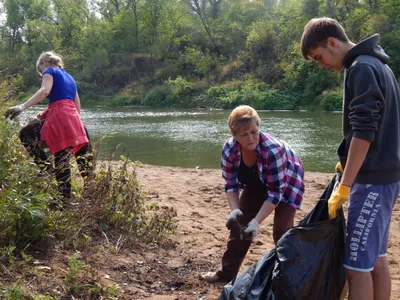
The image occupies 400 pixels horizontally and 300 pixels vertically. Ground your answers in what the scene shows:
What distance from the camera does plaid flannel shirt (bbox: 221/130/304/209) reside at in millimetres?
3205

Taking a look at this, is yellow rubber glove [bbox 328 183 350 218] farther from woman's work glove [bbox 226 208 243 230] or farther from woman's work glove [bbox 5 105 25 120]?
woman's work glove [bbox 5 105 25 120]

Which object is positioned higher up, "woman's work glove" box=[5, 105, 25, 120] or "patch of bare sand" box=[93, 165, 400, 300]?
"woman's work glove" box=[5, 105, 25, 120]

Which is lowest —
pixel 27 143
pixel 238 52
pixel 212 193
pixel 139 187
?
pixel 212 193

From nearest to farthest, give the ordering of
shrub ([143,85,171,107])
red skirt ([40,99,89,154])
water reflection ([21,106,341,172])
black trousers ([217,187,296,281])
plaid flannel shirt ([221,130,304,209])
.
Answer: plaid flannel shirt ([221,130,304,209])
black trousers ([217,187,296,281])
red skirt ([40,99,89,154])
water reflection ([21,106,341,172])
shrub ([143,85,171,107])

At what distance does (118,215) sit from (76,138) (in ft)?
2.87

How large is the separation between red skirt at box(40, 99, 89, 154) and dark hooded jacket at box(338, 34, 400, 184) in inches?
115

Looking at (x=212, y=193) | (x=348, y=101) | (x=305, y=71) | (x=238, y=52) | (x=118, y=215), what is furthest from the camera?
(x=238, y=52)

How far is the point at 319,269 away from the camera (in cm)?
258

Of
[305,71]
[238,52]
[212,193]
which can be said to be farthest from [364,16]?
[212,193]

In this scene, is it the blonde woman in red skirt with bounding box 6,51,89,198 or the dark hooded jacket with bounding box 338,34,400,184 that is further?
the blonde woman in red skirt with bounding box 6,51,89,198

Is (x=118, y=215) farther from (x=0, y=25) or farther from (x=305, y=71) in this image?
A: (x=0, y=25)

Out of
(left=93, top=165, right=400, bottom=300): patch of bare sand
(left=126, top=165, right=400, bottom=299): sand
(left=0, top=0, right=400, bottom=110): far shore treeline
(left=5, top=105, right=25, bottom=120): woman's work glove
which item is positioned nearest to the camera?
(left=93, top=165, right=400, bottom=300): patch of bare sand

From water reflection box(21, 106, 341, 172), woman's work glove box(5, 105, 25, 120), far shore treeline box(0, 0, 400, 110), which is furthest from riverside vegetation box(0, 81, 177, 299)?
far shore treeline box(0, 0, 400, 110)

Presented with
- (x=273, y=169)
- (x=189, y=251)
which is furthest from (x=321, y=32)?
(x=189, y=251)
